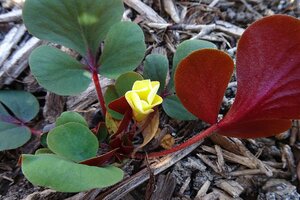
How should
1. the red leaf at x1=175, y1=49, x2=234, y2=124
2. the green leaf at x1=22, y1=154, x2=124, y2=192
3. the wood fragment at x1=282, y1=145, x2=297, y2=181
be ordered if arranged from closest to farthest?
the green leaf at x1=22, y1=154, x2=124, y2=192 → the red leaf at x1=175, y1=49, x2=234, y2=124 → the wood fragment at x1=282, y1=145, x2=297, y2=181

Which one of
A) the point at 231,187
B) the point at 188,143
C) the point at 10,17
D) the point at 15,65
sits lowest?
the point at 231,187

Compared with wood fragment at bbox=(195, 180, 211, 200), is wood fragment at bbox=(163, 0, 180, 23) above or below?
above

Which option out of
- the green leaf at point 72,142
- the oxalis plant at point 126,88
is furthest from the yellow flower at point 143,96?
the green leaf at point 72,142

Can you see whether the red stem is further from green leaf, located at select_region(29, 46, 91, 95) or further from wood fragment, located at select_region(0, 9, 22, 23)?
wood fragment, located at select_region(0, 9, 22, 23)

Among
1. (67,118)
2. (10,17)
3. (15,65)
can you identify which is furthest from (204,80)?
(10,17)

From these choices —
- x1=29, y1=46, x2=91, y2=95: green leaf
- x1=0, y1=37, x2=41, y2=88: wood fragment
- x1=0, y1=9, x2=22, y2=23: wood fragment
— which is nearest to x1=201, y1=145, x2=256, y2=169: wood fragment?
x1=29, y1=46, x2=91, y2=95: green leaf

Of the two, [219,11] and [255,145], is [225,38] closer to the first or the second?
[219,11]

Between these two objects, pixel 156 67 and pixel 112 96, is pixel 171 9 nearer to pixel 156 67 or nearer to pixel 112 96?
pixel 156 67
